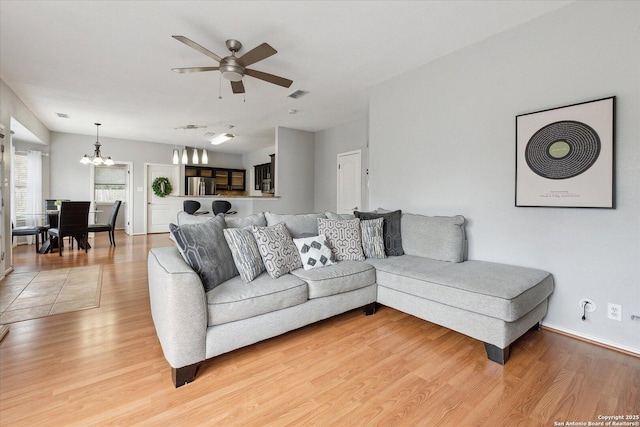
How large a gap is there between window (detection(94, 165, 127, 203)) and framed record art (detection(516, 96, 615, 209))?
362 inches

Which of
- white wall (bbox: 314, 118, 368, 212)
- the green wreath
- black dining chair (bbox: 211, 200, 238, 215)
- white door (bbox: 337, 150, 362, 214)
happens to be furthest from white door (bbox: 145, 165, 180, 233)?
white door (bbox: 337, 150, 362, 214)

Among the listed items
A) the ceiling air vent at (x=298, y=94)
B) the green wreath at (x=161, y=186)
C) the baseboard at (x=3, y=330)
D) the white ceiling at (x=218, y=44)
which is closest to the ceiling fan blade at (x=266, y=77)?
the white ceiling at (x=218, y=44)

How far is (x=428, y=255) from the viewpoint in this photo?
9.43 ft

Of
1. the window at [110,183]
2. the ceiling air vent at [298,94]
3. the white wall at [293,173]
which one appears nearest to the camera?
the ceiling air vent at [298,94]

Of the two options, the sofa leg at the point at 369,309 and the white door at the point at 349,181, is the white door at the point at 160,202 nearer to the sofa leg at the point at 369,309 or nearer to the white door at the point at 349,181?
the white door at the point at 349,181

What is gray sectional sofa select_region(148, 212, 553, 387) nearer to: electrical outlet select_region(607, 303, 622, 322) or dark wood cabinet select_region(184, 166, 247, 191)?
electrical outlet select_region(607, 303, 622, 322)

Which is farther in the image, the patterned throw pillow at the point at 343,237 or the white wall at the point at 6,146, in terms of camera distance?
the white wall at the point at 6,146

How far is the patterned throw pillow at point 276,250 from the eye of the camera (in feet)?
7.55

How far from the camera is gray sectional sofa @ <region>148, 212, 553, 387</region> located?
1.68m

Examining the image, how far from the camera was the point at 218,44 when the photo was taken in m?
2.92

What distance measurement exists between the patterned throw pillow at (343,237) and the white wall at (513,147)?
1.03 metres

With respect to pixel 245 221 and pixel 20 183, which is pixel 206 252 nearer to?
pixel 245 221

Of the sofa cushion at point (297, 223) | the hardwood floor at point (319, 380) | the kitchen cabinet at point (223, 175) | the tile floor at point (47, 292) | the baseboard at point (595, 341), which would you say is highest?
the kitchen cabinet at point (223, 175)

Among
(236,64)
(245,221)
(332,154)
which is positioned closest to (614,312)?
(245,221)
